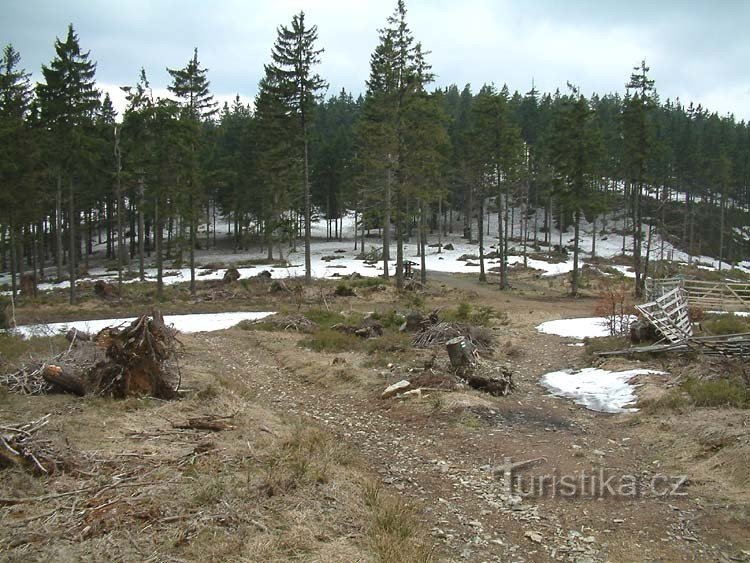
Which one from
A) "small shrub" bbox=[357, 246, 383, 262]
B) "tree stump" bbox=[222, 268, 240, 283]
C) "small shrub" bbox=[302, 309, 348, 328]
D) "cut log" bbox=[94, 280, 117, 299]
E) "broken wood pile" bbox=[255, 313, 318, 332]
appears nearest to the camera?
"broken wood pile" bbox=[255, 313, 318, 332]

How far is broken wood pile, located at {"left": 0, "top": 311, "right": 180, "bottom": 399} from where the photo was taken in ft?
29.8

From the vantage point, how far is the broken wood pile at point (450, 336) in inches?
577

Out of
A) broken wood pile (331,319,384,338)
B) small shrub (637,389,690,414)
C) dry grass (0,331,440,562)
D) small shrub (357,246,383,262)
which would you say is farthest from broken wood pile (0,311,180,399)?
small shrub (357,246,383,262)

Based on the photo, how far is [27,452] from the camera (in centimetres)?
579

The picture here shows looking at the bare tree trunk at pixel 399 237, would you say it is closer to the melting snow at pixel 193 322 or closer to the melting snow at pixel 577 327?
the melting snow at pixel 193 322

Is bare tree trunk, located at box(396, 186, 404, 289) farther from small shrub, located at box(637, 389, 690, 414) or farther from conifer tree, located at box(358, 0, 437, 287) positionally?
small shrub, located at box(637, 389, 690, 414)

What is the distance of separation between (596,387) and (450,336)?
451 cm

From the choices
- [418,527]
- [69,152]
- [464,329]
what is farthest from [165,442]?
[69,152]

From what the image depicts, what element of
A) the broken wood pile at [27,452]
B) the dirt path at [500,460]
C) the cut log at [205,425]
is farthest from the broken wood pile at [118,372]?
the broken wood pile at [27,452]

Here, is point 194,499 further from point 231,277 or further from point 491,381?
point 231,277

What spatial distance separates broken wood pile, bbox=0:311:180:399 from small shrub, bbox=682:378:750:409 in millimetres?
9109

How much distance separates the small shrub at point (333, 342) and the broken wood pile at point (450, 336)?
5.79ft

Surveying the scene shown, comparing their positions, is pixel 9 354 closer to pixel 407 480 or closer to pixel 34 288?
pixel 407 480

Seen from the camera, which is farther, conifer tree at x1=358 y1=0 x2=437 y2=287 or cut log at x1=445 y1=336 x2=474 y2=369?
conifer tree at x1=358 y1=0 x2=437 y2=287
